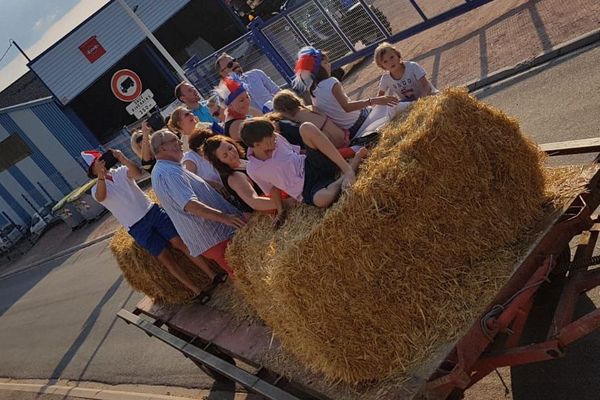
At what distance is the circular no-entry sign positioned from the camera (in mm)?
15282

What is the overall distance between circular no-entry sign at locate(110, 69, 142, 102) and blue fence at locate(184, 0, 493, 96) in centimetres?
301

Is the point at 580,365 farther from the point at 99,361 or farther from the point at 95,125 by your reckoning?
the point at 95,125

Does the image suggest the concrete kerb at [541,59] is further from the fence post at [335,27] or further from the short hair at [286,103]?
the short hair at [286,103]

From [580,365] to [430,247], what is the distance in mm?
1590

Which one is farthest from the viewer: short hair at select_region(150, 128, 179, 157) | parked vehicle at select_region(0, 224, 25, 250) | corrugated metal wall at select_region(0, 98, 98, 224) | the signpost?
corrugated metal wall at select_region(0, 98, 98, 224)

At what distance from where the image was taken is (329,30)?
1330 centimetres

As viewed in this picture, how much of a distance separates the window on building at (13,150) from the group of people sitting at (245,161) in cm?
2387

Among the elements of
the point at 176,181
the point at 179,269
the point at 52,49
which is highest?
the point at 52,49

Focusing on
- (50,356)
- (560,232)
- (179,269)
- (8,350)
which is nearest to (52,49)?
(8,350)

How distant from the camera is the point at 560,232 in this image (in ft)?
11.2

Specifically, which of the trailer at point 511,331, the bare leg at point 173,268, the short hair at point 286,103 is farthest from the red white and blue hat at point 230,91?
the trailer at point 511,331

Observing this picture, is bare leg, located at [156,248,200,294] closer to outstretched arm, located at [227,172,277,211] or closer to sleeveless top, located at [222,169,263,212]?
sleeveless top, located at [222,169,263,212]

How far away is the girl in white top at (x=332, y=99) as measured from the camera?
450 cm

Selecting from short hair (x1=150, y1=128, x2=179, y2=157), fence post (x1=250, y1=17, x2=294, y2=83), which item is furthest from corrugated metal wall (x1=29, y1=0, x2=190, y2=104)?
short hair (x1=150, y1=128, x2=179, y2=157)
